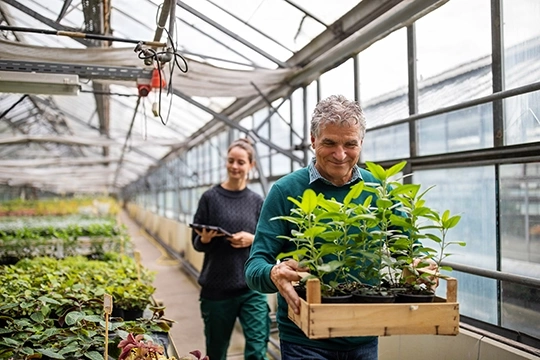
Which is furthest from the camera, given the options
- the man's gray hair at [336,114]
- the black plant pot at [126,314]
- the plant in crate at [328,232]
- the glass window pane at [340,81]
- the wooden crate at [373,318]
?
the glass window pane at [340,81]

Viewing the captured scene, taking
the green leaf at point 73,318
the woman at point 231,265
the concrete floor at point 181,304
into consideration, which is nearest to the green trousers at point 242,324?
the woman at point 231,265

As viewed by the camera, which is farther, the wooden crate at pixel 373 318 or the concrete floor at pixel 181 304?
the concrete floor at pixel 181 304

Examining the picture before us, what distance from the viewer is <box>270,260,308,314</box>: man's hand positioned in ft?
4.06

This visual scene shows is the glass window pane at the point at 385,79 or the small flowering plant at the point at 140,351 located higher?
the glass window pane at the point at 385,79

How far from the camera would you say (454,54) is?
2619 mm

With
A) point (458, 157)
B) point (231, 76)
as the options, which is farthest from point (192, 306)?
point (458, 157)

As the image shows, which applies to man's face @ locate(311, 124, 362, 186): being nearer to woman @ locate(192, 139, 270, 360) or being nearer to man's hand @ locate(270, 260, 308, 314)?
man's hand @ locate(270, 260, 308, 314)

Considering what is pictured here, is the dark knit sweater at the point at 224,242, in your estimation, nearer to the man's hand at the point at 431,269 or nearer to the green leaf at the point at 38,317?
the green leaf at the point at 38,317

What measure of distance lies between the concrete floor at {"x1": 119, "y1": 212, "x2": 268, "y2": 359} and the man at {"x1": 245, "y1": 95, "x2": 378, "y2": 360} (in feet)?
2.30

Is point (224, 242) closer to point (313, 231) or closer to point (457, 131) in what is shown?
point (457, 131)

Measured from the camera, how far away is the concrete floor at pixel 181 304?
425 cm

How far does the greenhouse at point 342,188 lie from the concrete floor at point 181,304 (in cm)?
5

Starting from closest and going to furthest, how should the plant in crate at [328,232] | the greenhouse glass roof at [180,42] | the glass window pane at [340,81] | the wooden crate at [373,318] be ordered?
the wooden crate at [373,318]
the plant in crate at [328,232]
the greenhouse glass roof at [180,42]
the glass window pane at [340,81]

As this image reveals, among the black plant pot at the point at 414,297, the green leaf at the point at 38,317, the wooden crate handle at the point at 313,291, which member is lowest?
the green leaf at the point at 38,317
